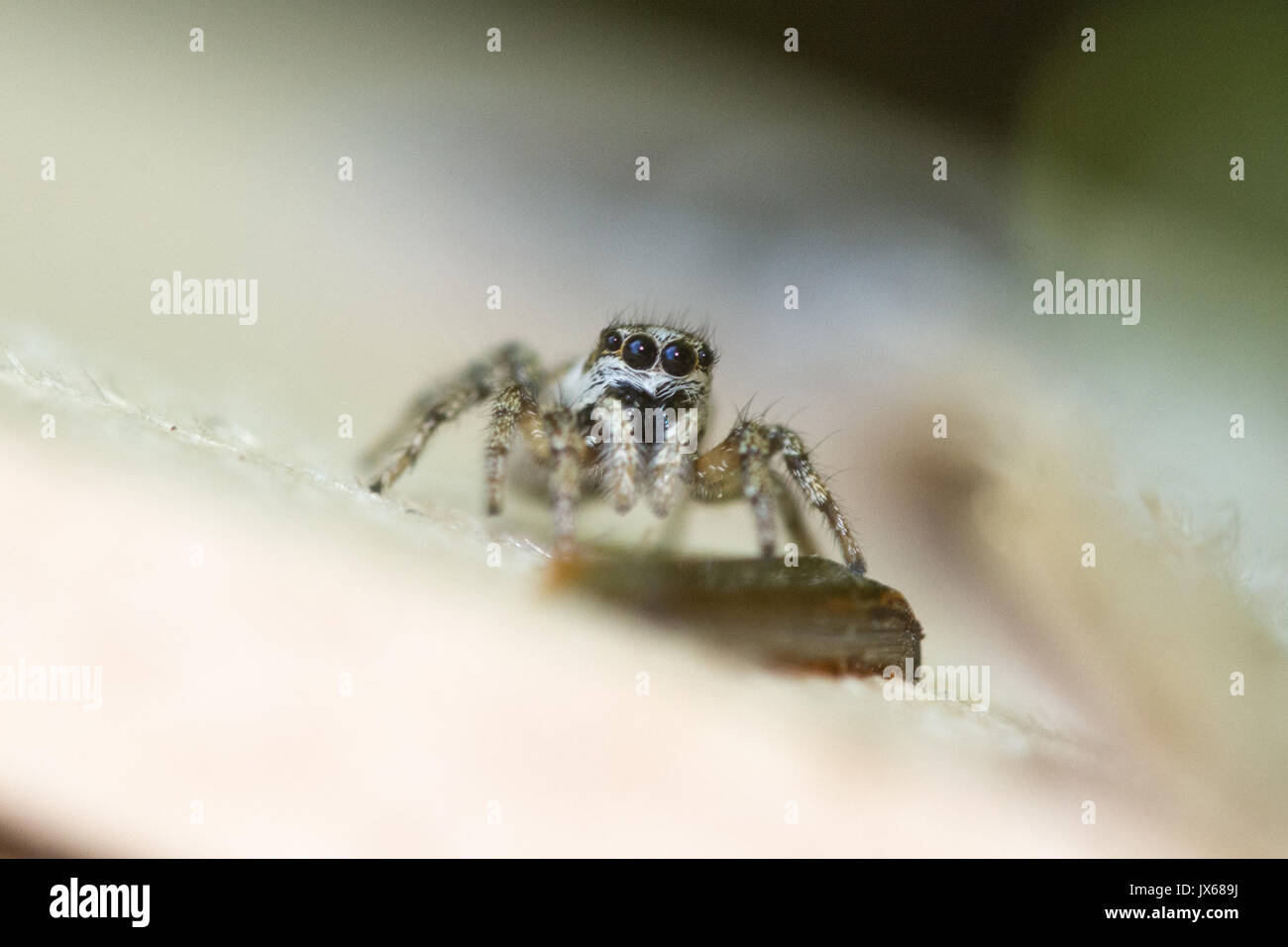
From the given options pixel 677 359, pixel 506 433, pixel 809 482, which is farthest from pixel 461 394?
pixel 809 482

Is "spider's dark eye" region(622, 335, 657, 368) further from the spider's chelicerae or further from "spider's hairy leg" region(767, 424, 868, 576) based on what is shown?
"spider's hairy leg" region(767, 424, 868, 576)

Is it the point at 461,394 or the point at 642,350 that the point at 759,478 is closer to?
the point at 642,350

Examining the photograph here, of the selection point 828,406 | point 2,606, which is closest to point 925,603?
point 828,406

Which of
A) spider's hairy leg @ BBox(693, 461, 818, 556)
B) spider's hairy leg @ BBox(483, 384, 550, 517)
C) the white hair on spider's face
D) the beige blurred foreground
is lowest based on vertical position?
the beige blurred foreground

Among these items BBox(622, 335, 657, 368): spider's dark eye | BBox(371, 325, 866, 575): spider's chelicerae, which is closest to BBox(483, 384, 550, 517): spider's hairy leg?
BBox(371, 325, 866, 575): spider's chelicerae

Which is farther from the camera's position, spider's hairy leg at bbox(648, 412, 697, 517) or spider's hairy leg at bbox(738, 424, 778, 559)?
spider's hairy leg at bbox(648, 412, 697, 517)

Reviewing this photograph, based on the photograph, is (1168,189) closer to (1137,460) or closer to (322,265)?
(1137,460)

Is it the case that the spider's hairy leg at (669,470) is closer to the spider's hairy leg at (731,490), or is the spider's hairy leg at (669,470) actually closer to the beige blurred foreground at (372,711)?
the spider's hairy leg at (731,490)
